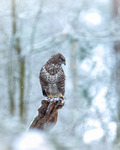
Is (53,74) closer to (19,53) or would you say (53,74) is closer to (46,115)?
(46,115)

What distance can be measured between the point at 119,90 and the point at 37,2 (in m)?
3.34

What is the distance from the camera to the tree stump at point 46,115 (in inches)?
112

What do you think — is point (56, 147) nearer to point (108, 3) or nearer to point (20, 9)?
point (20, 9)

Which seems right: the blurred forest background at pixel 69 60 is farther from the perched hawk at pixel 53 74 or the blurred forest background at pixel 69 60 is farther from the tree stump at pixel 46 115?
the tree stump at pixel 46 115

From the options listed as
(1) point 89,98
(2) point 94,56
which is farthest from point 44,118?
(2) point 94,56

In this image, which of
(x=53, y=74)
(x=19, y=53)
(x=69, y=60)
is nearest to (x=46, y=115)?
(x=53, y=74)

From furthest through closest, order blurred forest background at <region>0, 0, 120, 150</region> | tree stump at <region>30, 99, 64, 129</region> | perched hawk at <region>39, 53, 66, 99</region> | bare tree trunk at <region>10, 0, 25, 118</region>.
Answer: blurred forest background at <region>0, 0, 120, 150</region> → bare tree trunk at <region>10, 0, 25, 118</region> → perched hawk at <region>39, 53, 66, 99</region> → tree stump at <region>30, 99, 64, 129</region>

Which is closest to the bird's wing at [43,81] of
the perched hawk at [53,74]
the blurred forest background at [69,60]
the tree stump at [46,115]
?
the perched hawk at [53,74]

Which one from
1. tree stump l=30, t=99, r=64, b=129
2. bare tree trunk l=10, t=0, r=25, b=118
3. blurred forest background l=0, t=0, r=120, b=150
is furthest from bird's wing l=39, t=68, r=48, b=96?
bare tree trunk l=10, t=0, r=25, b=118

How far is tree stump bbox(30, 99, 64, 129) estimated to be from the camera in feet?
9.37

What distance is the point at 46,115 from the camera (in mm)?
2896

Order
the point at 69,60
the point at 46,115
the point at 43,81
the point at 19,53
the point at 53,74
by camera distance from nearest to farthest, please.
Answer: the point at 46,115 < the point at 53,74 < the point at 43,81 < the point at 19,53 < the point at 69,60

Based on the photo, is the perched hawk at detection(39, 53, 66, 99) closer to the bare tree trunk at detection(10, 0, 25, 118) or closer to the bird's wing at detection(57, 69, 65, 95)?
the bird's wing at detection(57, 69, 65, 95)

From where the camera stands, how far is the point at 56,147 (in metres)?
0.51
